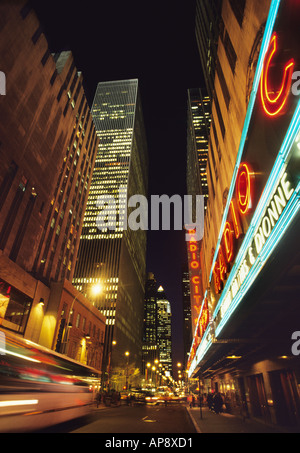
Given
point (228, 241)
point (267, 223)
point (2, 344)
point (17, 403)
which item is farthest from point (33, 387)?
point (267, 223)

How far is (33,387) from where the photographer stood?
896 cm

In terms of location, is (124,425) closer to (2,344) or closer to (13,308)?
(2,344)

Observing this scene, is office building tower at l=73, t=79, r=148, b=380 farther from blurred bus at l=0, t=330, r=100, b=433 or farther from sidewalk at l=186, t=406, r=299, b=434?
blurred bus at l=0, t=330, r=100, b=433

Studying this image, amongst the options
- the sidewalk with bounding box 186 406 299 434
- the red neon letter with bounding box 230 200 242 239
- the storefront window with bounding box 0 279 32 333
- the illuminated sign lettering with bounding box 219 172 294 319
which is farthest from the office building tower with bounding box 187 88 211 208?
the illuminated sign lettering with bounding box 219 172 294 319

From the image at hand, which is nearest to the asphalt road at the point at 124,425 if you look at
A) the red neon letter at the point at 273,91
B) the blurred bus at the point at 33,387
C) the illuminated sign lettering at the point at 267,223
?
the blurred bus at the point at 33,387

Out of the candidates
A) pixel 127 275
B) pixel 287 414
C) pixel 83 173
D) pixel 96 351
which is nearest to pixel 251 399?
pixel 287 414

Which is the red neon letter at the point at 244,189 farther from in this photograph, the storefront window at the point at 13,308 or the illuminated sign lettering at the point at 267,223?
the storefront window at the point at 13,308

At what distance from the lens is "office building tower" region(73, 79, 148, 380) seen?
104m

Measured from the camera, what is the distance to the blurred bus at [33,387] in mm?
7526

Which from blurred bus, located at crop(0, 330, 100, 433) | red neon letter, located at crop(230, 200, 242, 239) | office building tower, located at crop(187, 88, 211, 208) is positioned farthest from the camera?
office building tower, located at crop(187, 88, 211, 208)

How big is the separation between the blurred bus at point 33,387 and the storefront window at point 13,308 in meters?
16.3

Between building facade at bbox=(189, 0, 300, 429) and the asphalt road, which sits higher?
building facade at bbox=(189, 0, 300, 429)

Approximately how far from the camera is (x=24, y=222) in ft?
118

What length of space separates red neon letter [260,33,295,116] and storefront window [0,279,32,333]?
2856 centimetres
